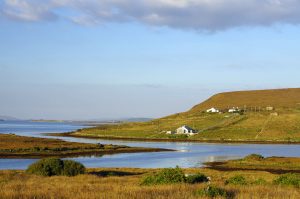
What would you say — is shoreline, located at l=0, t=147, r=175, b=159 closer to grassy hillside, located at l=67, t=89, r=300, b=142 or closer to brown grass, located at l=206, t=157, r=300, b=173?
brown grass, located at l=206, t=157, r=300, b=173

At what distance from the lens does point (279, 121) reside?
147000mm

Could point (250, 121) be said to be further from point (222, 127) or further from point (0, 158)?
point (0, 158)

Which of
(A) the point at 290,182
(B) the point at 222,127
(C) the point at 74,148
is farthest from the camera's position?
(B) the point at 222,127

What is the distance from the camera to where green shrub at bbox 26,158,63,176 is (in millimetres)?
34375

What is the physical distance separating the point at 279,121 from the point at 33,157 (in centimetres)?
9376

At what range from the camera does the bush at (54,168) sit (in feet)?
113

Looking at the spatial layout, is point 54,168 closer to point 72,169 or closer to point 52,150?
point 72,169

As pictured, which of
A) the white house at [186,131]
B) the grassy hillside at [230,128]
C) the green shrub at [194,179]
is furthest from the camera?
the white house at [186,131]

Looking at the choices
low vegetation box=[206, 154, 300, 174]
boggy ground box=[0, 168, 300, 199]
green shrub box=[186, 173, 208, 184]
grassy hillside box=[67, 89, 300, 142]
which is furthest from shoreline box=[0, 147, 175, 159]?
boggy ground box=[0, 168, 300, 199]

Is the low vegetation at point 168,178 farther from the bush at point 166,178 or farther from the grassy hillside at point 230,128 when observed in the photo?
the grassy hillside at point 230,128

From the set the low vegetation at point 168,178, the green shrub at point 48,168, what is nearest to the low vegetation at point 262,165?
the green shrub at point 48,168

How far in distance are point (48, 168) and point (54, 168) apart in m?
0.63

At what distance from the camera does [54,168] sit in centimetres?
3522

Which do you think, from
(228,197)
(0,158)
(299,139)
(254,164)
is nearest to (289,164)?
(254,164)
